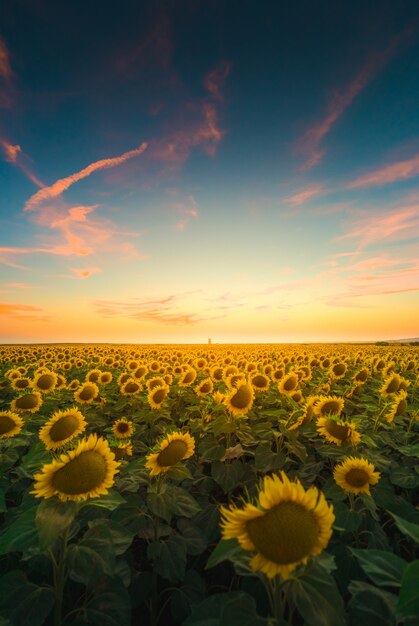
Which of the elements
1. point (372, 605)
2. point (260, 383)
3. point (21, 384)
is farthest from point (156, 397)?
point (372, 605)

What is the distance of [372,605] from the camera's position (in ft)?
5.78

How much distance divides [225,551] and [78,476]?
44.6 inches

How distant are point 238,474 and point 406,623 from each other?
2.86 meters

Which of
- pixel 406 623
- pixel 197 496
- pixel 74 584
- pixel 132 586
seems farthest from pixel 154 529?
pixel 406 623

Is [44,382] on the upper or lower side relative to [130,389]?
upper

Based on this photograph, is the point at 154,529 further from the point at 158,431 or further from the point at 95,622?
the point at 158,431

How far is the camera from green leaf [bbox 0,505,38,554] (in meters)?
1.87

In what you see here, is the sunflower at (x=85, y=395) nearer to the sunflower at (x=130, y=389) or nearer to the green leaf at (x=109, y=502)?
the sunflower at (x=130, y=389)

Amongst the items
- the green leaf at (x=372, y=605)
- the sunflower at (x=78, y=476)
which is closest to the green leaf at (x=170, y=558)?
the sunflower at (x=78, y=476)

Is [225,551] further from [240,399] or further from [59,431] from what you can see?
[240,399]

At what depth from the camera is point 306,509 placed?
A: 1582mm

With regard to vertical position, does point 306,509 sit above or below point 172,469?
above

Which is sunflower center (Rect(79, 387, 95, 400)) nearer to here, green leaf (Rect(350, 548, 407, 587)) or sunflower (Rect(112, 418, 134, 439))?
sunflower (Rect(112, 418, 134, 439))

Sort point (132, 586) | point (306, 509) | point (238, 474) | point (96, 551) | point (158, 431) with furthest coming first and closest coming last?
1. point (158, 431)
2. point (238, 474)
3. point (132, 586)
4. point (96, 551)
5. point (306, 509)
